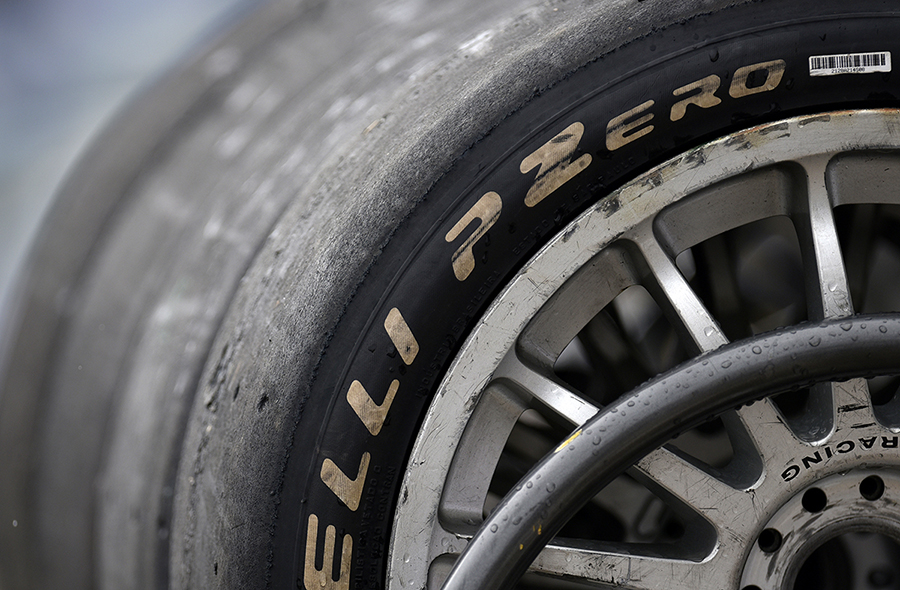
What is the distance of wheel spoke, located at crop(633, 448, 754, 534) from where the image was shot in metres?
1.04

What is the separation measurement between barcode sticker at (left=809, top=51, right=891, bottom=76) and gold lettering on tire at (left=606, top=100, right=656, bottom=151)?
25cm

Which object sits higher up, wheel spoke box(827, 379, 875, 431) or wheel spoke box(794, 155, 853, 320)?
wheel spoke box(794, 155, 853, 320)

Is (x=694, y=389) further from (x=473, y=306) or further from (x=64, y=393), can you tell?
(x=64, y=393)

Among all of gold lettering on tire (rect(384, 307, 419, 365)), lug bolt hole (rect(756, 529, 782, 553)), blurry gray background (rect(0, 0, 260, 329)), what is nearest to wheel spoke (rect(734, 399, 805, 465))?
lug bolt hole (rect(756, 529, 782, 553))

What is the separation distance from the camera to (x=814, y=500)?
1.08 m

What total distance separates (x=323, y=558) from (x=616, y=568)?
43cm

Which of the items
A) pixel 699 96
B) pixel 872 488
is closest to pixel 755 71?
pixel 699 96

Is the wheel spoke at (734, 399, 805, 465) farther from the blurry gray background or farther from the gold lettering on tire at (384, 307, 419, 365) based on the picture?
the blurry gray background

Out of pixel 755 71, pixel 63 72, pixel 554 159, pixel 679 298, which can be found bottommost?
pixel 679 298

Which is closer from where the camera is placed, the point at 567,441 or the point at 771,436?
the point at 567,441

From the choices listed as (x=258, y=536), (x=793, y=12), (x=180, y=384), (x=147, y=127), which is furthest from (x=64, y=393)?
(x=793, y=12)

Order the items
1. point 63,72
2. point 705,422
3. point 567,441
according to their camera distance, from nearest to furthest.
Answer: point 567,441
point 705,422
point 63,72

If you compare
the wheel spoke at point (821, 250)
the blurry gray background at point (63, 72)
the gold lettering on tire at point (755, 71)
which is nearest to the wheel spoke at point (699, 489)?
the wheel spoke at point (821, 250)

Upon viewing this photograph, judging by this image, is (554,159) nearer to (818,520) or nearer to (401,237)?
(401,237)
